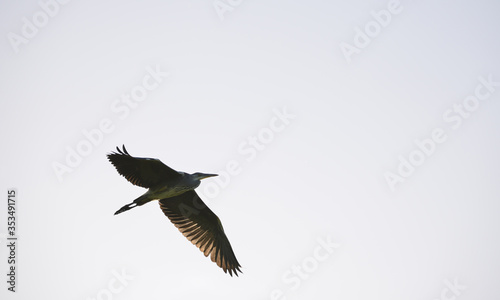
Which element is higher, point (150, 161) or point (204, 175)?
point (150, 161)

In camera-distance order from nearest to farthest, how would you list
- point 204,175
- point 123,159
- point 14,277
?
1. point 123,159
2. point 204,175
3. point 14,277

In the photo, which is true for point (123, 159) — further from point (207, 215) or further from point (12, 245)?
point (12, 245)

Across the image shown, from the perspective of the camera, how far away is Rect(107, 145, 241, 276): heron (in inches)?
433

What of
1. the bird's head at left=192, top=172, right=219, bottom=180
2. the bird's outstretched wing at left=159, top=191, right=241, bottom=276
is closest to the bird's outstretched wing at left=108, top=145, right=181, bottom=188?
the bird's head at left=192, top=172, right=219, bottom=180

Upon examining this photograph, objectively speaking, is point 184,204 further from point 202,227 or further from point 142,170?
point 142,170

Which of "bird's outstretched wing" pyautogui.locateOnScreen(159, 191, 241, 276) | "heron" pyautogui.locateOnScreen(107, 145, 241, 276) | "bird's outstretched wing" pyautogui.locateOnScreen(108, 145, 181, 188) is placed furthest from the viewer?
"bird's outstretched wing" pyautogui.locateOnScreen(159, 191, 241, 276)

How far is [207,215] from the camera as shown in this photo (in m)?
12.5

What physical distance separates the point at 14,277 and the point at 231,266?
669 centimetres

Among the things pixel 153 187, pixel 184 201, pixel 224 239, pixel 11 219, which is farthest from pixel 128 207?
pixel 11 219

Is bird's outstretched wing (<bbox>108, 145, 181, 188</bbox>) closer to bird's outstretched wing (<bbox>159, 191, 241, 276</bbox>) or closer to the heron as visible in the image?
the heron

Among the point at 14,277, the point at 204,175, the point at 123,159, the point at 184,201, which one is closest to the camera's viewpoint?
the point at 123,159

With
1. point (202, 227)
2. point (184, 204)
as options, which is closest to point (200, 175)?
point (184, 204)

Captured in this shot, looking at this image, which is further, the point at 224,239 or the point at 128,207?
the point at 224,239

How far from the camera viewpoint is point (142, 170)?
1101cm
